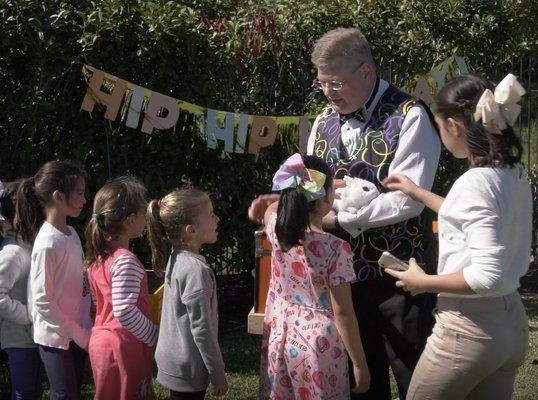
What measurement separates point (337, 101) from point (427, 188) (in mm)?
517

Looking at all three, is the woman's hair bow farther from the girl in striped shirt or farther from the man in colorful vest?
the girl in striped shirt

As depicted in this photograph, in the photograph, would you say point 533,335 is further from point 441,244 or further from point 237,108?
point 441,244

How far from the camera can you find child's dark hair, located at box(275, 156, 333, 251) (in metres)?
3.66

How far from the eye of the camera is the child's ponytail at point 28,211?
14.3 feet

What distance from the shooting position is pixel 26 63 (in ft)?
19.5

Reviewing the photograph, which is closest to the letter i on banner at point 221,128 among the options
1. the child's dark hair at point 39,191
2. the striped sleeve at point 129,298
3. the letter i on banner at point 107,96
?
the letter i on banner at point 107,96

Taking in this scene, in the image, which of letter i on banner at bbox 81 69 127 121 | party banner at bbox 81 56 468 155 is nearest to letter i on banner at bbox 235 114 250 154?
party banner at bbox 81 56 468 155

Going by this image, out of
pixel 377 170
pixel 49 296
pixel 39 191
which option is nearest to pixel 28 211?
pixel 39 191

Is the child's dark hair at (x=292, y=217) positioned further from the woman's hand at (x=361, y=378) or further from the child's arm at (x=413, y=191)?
the woman's hand at (x=361, y=378)

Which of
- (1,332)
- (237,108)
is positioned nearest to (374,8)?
(237,108)

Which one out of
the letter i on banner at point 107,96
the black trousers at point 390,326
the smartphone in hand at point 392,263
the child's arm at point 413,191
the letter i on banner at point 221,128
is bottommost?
the black trousers at point 390,326

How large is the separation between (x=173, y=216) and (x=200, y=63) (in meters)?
2.80

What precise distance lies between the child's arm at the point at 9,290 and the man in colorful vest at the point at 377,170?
1.40m

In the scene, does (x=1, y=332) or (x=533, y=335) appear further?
(x=533, y=335)
